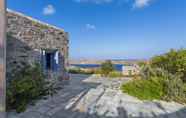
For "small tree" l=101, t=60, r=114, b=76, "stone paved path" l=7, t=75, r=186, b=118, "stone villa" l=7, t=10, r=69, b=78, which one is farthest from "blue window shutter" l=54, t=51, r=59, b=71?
"small tree" l=101, t=60, r=114, b=76

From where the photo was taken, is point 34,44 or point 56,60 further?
point 56,60

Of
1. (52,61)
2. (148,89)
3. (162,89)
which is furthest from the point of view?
(52,61)

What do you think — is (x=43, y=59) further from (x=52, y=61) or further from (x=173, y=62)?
(x=173, y=62)

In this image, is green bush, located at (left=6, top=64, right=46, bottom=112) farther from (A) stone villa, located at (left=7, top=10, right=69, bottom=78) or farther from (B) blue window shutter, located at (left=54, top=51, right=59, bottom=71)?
(B) blue window shutter, located at (left=54, top=51, right=59, bottom=71)

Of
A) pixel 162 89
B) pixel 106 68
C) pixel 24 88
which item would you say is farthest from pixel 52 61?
pixel 106 68

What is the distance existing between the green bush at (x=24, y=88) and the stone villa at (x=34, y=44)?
369 millimetres

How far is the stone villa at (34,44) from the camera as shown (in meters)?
6.60

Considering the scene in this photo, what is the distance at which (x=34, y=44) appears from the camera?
7633 mm

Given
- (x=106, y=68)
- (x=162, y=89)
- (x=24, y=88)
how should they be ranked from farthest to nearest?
(x=106, y=68), (x=162, y=89), (x=24, y=88)

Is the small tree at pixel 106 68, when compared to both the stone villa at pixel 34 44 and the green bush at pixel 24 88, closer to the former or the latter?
the stone villa at pixel 34 44

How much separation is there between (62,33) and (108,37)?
951cm

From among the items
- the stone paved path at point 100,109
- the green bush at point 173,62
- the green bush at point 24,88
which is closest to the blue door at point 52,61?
the green bush at point 24,88

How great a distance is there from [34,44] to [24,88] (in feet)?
8.16

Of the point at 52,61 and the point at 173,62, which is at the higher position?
the point at 52,61
